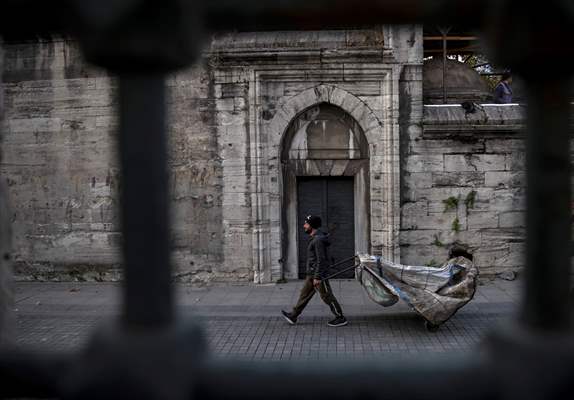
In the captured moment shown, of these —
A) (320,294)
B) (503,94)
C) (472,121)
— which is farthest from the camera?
(503,94)

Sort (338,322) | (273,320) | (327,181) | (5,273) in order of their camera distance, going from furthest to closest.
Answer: (327,181)
(273,320)
(338,322)
(5,273)

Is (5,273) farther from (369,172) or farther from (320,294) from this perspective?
(369,172)

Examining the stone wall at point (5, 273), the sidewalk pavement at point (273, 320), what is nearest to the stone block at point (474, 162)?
the sidewalk pavement at point (273, 320)

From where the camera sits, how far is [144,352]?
1.46 meters

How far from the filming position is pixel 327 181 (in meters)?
12.7

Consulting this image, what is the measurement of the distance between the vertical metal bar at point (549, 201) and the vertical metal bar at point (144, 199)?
3.20 ft

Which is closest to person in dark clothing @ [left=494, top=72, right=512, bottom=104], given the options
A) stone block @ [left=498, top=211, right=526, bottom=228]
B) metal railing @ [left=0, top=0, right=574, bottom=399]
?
stone block @ [left=498, top=211, right=526, bottom=228]

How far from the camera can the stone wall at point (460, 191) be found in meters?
12.0

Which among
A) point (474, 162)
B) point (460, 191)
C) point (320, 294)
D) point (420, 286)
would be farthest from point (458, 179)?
point (320, 294)

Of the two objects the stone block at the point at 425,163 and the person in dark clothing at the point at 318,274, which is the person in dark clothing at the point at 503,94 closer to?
the stone block at the point at 425,163

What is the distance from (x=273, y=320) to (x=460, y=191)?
5.18 metres

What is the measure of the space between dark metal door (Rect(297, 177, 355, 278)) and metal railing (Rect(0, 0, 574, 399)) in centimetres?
1109

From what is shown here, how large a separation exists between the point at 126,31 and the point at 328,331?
25.6 ft

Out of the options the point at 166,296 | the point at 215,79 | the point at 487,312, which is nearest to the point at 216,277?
the point at 215,79
